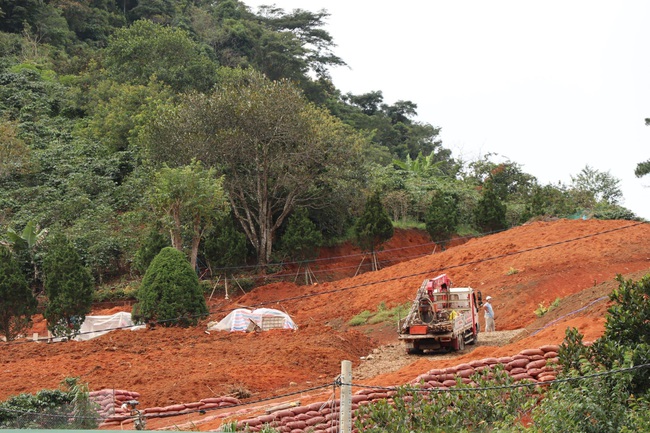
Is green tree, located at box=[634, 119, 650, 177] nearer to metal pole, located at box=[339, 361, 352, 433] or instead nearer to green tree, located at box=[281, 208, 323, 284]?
green tree, located at box=[281, 208, 323, 284]

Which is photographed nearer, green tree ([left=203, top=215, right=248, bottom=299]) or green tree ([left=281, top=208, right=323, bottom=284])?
green tree ([left=203, top=215, right=248, bottom=299])

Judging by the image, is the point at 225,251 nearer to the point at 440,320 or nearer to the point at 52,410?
the point at 440,320

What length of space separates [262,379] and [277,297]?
14890mm

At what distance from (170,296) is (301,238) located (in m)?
11.4

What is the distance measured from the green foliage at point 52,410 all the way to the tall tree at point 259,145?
2104 cm

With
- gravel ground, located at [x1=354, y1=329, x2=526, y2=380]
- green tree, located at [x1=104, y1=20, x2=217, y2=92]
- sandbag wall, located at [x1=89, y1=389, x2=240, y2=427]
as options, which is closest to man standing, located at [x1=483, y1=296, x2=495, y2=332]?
gravel ground, located at [x1=354, y1=329, x2=526, y2=380]

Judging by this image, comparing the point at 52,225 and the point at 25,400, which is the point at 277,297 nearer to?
the point at 52,225

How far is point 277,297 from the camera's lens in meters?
34.5

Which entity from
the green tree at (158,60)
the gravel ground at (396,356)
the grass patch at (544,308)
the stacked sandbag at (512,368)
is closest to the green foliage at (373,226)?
the gravel ground at (396,356)

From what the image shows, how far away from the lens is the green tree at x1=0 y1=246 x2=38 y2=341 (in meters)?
26.6

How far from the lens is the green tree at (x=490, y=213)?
135 feet

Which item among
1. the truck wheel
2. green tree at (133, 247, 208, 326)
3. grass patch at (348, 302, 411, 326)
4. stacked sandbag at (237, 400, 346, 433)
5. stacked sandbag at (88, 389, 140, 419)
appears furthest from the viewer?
grass patch at (348, 302, 411, 326)

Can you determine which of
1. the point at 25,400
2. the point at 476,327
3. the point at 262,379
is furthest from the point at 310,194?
the point at 25,400

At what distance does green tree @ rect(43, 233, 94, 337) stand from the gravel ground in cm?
952
